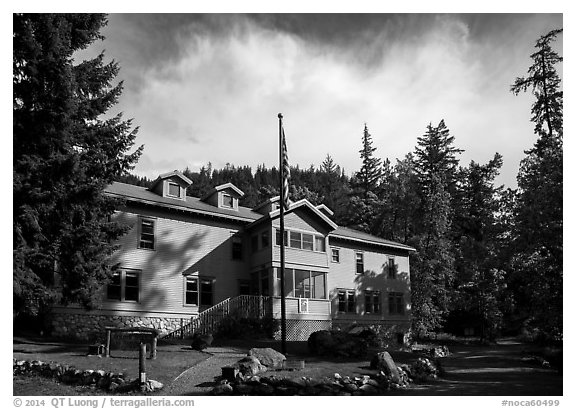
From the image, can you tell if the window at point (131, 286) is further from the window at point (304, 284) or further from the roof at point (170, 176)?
the window at point (304, 284)

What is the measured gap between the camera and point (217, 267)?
28109 millimetres

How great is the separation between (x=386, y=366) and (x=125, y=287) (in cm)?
1390

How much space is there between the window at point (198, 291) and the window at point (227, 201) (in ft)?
16.1

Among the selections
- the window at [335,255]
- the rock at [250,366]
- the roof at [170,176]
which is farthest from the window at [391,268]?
the rock at [250,366]

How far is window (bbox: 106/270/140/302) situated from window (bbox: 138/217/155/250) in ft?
4.62

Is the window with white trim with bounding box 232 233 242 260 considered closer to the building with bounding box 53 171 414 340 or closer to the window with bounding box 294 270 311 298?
the building with bounding box 53 171 414 340

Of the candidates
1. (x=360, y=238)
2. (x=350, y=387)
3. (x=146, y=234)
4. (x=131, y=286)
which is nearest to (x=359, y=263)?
(x=360, y=238)

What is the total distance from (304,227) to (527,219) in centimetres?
1267

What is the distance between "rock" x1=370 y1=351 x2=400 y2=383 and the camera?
15.6 meters

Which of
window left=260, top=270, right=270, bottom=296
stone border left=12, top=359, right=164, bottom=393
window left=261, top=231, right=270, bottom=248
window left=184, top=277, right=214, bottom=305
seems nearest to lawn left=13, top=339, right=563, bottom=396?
stone border left=12, top=359, right=164, bottom=393

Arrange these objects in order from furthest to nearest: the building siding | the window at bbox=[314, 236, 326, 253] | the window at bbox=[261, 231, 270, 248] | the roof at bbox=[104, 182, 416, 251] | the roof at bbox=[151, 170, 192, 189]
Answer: the window at bbox=[314, 236, 326, 253], the window at bbox=[261, 231, 270, 248], the roof at bbox=[151, 170, 192, 189], the roof at bbox=[104, 182, 416, 251], the building siding

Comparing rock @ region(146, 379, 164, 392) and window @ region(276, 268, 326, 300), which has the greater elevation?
window @ region(276, 268, 326, 300)
